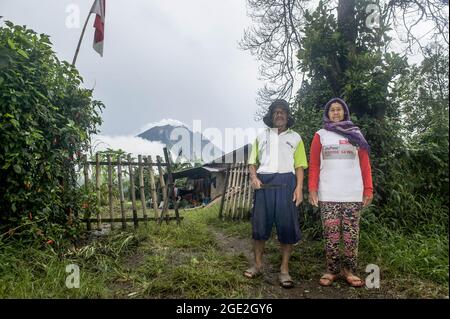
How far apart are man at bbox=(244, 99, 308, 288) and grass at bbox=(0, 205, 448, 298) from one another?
403 millimetres

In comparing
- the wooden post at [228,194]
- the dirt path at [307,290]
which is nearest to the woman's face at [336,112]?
the dirt path at [307,290]

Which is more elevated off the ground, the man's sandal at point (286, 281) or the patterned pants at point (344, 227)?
the patterned pants at point (344, 227)

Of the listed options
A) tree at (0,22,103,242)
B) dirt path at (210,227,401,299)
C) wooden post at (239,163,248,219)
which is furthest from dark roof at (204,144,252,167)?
dirt path at (210,227,401,299)

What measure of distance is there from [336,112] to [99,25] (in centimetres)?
695

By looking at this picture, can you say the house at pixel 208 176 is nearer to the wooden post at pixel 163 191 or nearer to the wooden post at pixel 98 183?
the wooden post at pixel 163 191

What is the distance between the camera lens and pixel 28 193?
11.7 ft

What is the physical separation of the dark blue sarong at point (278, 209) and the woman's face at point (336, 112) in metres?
0.70

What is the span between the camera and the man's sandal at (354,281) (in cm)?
296

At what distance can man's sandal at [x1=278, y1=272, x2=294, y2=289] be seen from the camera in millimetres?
3039

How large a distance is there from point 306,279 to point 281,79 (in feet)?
17.6

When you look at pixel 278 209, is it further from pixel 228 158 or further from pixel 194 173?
pixel 194 173

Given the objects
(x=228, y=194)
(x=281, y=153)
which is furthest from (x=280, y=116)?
(x=228, y=194)

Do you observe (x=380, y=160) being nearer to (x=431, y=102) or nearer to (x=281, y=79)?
(x=431, y=102)
